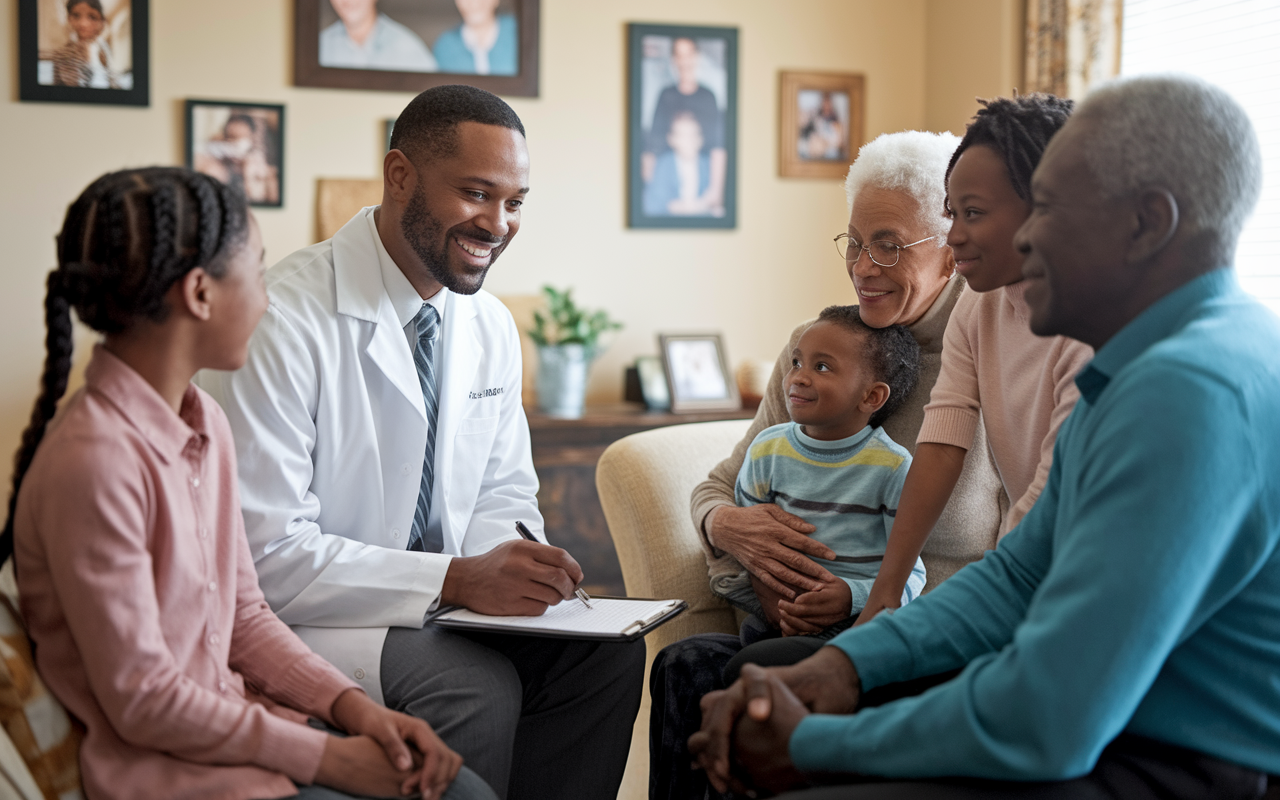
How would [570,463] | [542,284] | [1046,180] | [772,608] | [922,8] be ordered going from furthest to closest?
[922,8]
[542,284]
[570,463]
[772,608]
[1046,180]

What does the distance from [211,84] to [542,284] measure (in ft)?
4.71

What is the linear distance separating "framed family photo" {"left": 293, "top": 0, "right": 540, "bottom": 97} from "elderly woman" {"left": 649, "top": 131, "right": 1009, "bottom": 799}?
2.49 metres

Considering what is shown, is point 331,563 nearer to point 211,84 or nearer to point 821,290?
point 211,84

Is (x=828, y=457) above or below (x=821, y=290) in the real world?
below

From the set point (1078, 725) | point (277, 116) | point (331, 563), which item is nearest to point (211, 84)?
point (277, 116)

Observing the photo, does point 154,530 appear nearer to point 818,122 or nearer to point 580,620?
point 580,620

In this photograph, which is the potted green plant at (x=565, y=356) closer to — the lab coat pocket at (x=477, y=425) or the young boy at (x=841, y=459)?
the lab coat pocket at (x=477, y=425)

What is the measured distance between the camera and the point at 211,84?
3.84 m

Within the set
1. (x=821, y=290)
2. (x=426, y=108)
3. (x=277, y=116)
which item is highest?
(x=277, y=116)

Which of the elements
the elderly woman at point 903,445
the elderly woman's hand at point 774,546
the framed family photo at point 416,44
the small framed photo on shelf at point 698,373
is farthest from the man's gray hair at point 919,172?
the framed family photo at point 416,44

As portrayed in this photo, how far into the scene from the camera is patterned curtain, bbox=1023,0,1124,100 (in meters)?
3.49

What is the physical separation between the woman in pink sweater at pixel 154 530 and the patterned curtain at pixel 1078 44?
3122 millimetres

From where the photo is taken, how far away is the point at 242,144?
12.7 feet

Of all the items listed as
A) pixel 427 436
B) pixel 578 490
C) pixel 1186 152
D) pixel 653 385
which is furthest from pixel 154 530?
pixel 653 385
